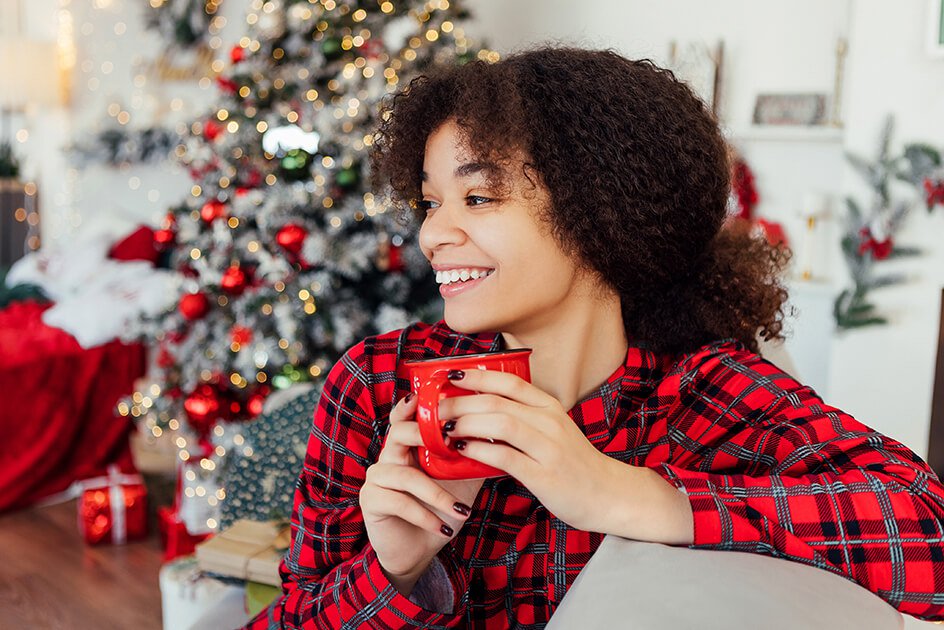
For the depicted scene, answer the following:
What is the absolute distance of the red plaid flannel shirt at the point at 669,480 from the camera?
848 millimetres

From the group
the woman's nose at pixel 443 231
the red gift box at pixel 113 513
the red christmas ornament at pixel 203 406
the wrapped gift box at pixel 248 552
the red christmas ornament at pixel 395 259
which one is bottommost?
the red gift box at pixel 113 513

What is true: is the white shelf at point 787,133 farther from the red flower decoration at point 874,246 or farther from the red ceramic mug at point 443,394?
the red ceramic mug at point 443,394

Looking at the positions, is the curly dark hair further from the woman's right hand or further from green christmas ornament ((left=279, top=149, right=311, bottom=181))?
green christmas ornament ((left=279, top=149, right=311, bottom=181))

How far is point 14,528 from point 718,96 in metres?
2.96

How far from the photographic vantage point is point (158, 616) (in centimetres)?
260

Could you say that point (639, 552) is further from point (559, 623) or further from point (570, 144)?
point (570, 144)

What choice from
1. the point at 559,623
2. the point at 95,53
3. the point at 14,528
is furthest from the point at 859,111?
the point at 95,53

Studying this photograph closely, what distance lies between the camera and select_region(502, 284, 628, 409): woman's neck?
1.10m

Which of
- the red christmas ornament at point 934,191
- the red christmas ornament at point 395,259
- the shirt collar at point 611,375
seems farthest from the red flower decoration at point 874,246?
the shirt collar at point 611,375

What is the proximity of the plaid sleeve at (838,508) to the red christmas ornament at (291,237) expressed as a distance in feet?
6.55

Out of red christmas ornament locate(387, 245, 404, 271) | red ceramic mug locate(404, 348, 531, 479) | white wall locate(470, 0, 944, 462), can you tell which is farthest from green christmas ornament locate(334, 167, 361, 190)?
red ceramic mug locate(404, 348, 531, 479)

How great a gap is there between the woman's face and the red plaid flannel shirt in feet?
0.50

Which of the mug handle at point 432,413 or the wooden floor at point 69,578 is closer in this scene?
the mug handle at point 432,413

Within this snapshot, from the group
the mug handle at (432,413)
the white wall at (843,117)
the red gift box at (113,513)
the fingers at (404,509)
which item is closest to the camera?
the mug handle at (432,413)
